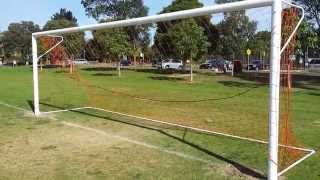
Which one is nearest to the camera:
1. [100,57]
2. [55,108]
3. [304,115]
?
[304,115]

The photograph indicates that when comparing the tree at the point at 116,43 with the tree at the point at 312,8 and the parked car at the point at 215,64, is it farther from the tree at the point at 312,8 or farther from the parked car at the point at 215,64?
the parked car at the point at 215,64

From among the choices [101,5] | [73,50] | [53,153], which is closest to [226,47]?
[73,50]

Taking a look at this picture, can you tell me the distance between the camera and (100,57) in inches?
1640

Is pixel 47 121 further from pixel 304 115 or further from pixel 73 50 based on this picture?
pixel 73 50

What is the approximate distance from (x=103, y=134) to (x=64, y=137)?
31.6 inches

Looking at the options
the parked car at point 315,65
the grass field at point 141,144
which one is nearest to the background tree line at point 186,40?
the grass field at point 141,144

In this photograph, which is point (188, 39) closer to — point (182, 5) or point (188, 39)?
point (188, 39)

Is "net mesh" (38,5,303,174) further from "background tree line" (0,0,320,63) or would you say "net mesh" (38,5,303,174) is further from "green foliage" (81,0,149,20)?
"green foliage" (81,0,149,20)

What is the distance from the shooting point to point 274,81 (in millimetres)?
6441

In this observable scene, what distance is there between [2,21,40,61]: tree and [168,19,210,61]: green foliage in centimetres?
7462

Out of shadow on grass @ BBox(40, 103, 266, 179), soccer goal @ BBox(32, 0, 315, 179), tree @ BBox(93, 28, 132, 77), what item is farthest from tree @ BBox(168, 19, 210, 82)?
shadow on grass @ BBox(40, 103, 266, 179)

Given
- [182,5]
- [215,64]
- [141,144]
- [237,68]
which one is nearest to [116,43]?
[237,68]

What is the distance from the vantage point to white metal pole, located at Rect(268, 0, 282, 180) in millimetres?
6391

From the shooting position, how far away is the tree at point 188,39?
30203 millimetres
